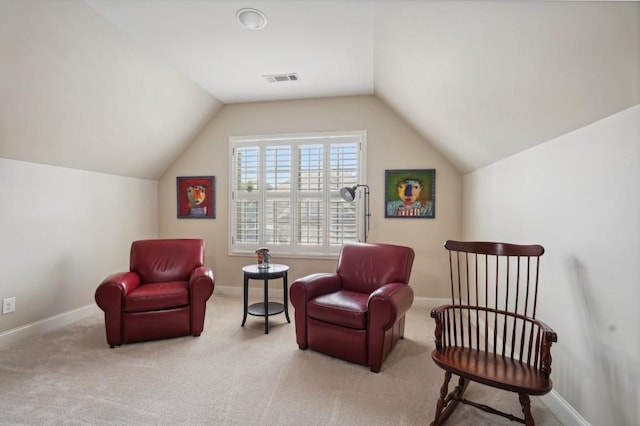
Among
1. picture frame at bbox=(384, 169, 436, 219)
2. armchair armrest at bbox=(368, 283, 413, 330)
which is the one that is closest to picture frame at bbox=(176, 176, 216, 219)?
picture frame at bbox=(384, 169, 436, 219)

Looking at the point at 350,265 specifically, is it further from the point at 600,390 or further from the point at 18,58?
the point at 18,58

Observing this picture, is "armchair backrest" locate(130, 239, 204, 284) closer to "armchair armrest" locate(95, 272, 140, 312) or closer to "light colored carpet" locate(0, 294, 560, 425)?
"armchair armrest" locate(95, 272, 140, 312)

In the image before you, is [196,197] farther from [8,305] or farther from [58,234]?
[8,305]

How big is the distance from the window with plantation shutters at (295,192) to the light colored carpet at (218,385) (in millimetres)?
1604

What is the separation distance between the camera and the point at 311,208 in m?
4.47

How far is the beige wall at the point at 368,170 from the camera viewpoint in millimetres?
4121

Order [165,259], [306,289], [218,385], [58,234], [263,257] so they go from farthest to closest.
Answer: [263,257], [165,259], [58,234], [306,289], [218,385]

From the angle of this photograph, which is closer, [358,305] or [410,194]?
[358,305]

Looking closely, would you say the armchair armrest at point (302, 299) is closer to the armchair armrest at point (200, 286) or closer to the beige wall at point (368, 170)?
the armchair armrest at point (200, 286)

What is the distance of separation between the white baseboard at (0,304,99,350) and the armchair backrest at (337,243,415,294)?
292cm

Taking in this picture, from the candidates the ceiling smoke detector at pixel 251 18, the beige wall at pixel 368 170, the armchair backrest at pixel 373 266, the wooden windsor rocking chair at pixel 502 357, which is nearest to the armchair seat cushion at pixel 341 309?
the armchair backrest at pixel 373 266

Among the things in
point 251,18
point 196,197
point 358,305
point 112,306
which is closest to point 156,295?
point 112,306

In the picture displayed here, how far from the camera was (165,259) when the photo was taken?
3.55 metres

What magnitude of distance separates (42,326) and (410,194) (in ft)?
13.8
